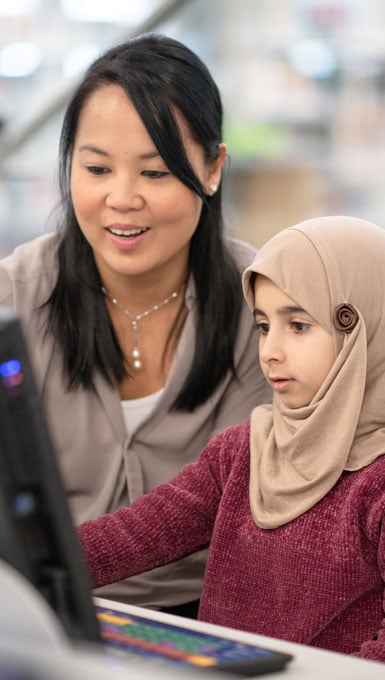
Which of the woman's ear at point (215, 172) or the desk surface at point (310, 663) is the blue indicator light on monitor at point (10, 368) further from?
the woman's ear at point (215, 172)

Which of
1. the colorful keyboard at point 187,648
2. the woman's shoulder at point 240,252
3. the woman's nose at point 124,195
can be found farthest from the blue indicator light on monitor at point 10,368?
the woman's shoulder at point 240,252

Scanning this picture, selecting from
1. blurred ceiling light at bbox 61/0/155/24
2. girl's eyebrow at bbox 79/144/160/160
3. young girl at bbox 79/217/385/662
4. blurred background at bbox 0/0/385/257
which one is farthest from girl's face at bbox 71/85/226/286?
blurred ceiling light at bbox 61/0/155/24

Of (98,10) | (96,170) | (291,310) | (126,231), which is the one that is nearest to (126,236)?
(126,231)

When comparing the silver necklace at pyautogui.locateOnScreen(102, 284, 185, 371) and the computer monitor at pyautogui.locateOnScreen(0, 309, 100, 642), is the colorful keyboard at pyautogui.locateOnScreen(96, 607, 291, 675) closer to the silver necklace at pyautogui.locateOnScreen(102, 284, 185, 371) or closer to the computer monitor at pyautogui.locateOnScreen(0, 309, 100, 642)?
the computer monitor at pyautogui.locateOnScreen(0, 309, 100, 642)

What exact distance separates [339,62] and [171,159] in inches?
90.0

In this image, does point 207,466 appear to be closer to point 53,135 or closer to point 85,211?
point 85,211

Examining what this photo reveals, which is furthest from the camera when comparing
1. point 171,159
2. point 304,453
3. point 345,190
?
point 345,190

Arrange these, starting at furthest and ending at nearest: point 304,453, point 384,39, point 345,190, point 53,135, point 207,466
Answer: point 345,190 → point 384,39 → point 53,135 → point 207,466 → point 304,453

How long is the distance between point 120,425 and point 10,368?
110 centimetres

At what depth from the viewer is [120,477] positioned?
1779 mm

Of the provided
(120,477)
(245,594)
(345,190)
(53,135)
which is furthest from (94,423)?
(345,190)

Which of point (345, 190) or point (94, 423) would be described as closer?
point (94, 423)

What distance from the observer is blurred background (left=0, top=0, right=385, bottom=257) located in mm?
3756

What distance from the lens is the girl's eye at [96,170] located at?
170 cm
